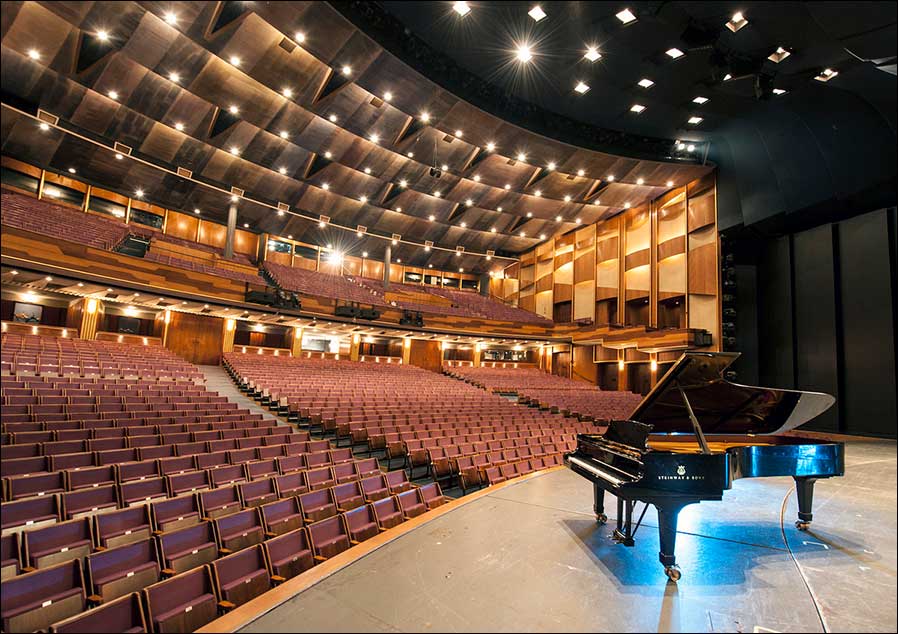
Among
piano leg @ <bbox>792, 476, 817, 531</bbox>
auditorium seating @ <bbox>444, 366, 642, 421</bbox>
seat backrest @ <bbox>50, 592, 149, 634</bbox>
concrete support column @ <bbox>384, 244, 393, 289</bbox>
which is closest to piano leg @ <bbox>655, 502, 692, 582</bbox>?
piano leg @ <bbox>792, 476, 817, 531</bbox>

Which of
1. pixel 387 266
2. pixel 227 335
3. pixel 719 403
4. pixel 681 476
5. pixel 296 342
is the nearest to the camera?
pixel 681 476

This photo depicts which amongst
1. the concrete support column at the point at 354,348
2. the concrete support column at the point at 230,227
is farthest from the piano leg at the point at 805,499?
the concrete support column at the point at 230,227

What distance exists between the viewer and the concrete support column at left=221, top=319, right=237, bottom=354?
35.8ft

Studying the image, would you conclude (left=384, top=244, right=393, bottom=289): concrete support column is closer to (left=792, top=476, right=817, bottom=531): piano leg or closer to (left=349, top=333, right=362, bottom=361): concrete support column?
(left=349, top=333, right=362, bottom=361): concrete support column

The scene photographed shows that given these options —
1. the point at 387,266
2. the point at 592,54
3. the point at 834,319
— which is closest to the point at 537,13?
the point at 592,54

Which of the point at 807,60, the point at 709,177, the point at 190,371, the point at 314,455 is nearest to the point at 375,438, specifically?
the point at 314,455

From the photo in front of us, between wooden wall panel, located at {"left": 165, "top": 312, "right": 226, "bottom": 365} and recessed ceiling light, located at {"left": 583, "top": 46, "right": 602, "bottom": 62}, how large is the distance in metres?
10.4

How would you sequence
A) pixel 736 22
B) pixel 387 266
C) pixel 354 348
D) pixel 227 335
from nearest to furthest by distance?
pixel 736 22 → pixel 227 335 → pixel 354 348 → pixel 387 266

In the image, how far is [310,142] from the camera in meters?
10.6

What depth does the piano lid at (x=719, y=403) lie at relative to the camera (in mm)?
2484

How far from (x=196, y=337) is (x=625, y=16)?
37.2ft

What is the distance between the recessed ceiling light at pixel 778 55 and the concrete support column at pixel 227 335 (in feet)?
41.7

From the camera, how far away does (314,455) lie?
3996 mm

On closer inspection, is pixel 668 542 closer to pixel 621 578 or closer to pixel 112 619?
pixel 621 578
